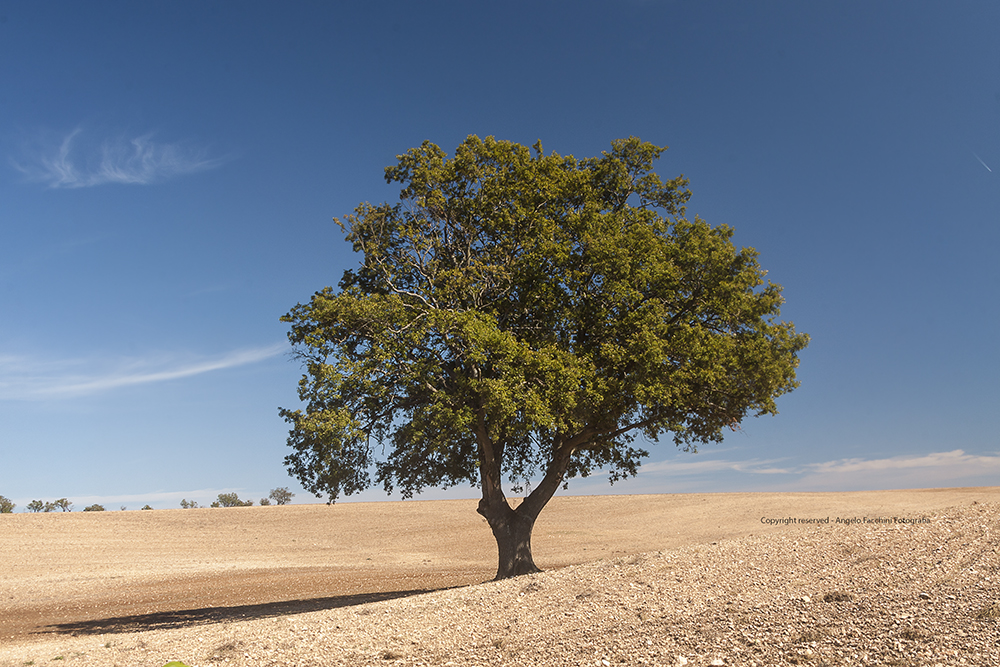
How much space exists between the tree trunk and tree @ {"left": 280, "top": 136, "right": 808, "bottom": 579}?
4 cm

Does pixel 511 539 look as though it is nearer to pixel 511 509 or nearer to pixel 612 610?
pixel 511 509

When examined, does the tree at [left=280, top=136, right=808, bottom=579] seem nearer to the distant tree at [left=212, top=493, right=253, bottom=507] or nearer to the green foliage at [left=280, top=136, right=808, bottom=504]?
the green foliage at [left=280, top=136, right=808, bottom=504]

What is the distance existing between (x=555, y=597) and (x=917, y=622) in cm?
600

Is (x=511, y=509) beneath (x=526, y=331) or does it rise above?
beneath

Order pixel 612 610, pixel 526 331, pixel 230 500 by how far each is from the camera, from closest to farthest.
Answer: pixel 612 610 < pixel 526 331 < pixel 230 500

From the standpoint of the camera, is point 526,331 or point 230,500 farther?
point 230,500

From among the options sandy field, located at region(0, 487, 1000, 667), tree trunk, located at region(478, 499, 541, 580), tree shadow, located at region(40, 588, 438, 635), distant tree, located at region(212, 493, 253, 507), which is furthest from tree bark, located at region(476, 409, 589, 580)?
distant tree, located at region(212, 493, 253, 507)

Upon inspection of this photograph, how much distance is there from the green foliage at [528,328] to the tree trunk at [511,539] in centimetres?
68

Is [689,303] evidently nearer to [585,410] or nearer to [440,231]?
[585,410]

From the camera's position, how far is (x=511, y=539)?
18.8 metres

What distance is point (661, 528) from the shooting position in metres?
43.5

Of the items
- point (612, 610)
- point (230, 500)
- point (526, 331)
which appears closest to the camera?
point (612, 610)

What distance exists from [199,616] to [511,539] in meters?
9.59

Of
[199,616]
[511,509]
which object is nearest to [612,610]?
[511,509]
